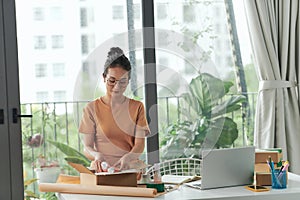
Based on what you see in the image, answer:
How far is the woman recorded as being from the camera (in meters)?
2.91

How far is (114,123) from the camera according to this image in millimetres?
2957

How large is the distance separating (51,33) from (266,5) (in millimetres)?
1400

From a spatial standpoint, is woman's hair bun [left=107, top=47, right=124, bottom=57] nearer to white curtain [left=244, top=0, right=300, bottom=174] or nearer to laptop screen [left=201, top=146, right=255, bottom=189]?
laptop screen [left=201, top=146, right=255, bottom=189]

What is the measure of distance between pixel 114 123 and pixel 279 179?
0.81 meters

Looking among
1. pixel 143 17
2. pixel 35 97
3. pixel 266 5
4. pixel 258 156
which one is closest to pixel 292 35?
pixel 266 5

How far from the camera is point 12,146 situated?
12.1 feet

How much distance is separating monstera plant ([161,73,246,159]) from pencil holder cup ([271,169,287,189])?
3.39 ft

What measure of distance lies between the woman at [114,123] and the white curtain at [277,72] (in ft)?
4.23

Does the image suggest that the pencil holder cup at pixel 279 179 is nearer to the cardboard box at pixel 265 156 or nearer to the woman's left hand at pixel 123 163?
the cardboard box at pixel 265 156

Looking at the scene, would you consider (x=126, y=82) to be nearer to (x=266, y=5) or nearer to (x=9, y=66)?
(x=9, y=66)

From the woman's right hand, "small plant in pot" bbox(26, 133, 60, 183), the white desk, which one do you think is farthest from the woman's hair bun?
"small plant in pot" bbox(26, 133, 60, 183)

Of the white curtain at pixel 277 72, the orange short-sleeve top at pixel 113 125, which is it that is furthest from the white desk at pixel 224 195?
the white curtain at pixel 277 72

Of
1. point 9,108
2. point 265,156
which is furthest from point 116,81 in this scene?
→ point 9,108

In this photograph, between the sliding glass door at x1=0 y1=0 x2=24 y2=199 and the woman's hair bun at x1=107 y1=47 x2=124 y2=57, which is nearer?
the woman's hair bun at x1=107 y1=47 x2=124 y2=57
